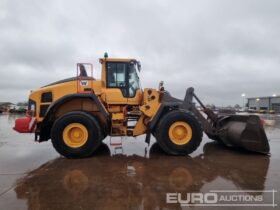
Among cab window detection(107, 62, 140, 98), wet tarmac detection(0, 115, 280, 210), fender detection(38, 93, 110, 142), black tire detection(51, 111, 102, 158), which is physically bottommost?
wet tarmac detection(0, 115, 280, 210)

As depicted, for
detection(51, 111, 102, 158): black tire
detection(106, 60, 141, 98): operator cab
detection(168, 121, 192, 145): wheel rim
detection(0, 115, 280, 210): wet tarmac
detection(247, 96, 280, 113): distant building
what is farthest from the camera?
detection(247, 96, 280, 113): distant building

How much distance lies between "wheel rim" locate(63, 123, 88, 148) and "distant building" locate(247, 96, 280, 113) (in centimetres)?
6676

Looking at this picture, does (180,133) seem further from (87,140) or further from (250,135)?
(87,140)

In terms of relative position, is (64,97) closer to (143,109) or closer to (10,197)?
(143,109)

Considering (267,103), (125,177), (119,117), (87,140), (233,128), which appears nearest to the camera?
(125,177)

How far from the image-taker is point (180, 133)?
7.46m

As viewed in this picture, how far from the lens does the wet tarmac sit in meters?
4.06

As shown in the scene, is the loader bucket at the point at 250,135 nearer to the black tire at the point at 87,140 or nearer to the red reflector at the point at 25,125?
the black tire at the point at 87,140

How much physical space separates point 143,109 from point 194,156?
1919 mm

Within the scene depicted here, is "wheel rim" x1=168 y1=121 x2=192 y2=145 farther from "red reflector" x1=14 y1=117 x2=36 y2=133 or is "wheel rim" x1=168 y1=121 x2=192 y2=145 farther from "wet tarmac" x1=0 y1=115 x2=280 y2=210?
"red reflector" x1=14 y1=117 x2=36 y2=133

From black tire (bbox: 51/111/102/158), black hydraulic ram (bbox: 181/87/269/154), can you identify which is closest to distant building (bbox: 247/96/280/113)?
black hydraulic ram (bbox: 181/87/269/154)

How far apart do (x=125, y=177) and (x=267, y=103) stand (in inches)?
3062

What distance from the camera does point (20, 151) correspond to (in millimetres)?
8086

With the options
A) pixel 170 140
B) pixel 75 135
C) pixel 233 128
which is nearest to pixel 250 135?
pixel 233 128
